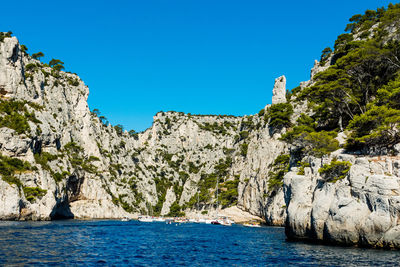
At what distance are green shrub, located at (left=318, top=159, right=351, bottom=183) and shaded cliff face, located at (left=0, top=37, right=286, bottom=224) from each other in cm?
4133

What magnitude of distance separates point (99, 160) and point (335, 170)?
112387 mm

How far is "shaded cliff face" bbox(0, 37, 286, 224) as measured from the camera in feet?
273

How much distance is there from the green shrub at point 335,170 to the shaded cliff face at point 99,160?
4133 cm

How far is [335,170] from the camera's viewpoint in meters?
36.8

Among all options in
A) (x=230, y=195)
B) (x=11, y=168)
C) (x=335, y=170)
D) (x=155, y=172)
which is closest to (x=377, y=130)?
(x=335, y=170)

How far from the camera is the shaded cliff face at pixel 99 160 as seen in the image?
83250mm

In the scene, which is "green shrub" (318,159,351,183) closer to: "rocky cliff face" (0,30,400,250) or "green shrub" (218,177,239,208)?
"rocky cliff face" (0,30,400,250)

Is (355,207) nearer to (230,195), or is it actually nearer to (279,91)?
(230,195)

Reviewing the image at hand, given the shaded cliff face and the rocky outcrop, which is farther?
the rocky outcrop

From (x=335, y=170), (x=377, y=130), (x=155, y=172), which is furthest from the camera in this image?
(x=155, y=172)

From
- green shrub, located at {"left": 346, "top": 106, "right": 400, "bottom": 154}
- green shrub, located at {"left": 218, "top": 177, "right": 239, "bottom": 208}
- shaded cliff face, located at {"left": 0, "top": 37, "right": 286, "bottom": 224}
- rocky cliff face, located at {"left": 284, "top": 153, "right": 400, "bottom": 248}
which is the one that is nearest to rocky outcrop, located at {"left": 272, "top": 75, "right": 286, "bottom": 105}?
shaded cliff face, located at {"left": 0, "top": 37, "right": 286, "bottom": 224}

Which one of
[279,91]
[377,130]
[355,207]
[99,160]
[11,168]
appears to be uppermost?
[279,91]

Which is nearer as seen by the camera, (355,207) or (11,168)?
(355,207)

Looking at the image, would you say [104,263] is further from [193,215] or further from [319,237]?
[193,215]
